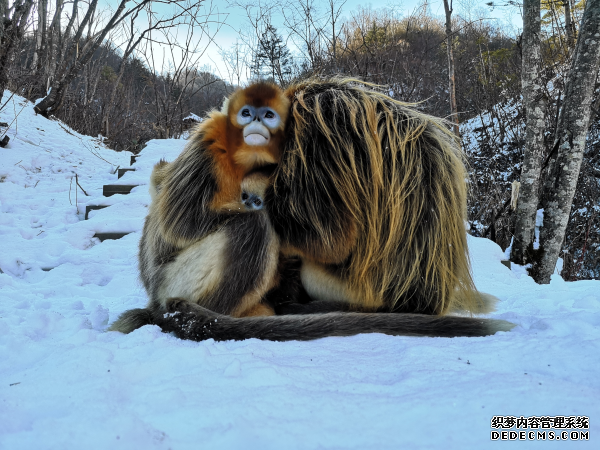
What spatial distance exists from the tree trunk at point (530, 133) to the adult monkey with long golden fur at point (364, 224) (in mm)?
3621

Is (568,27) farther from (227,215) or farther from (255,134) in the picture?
(227,215)

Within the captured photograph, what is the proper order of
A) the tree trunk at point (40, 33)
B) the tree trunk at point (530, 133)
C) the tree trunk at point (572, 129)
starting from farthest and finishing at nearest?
the tree trunk at point (40, 33) < the tree trunk at point (530, 133) < the tree trunk at point (572, 129)

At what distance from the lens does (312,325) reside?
1.68 m

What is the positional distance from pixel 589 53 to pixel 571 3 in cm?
788

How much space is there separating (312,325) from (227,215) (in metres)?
0.56

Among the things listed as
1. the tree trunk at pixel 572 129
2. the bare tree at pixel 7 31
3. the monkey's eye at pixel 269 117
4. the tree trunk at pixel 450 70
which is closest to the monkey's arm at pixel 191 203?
the monkey's eye at pixel 269 117

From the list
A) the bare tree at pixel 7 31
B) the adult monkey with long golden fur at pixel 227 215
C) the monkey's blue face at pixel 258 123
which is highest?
the bare tree at pixel 7 31

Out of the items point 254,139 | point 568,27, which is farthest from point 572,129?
point 568,27

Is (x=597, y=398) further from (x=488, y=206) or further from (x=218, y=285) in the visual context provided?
(x=488, y=206)

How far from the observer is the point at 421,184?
1864 millimetres

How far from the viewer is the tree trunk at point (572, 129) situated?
4449mm

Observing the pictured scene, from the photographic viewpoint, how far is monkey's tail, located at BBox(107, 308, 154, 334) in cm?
184

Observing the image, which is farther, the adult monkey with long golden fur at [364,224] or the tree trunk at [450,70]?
the tree trunk at [450,70]

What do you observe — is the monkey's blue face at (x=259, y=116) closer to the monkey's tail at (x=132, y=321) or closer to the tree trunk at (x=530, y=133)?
the monkey's tail at (x=132, y=321)
